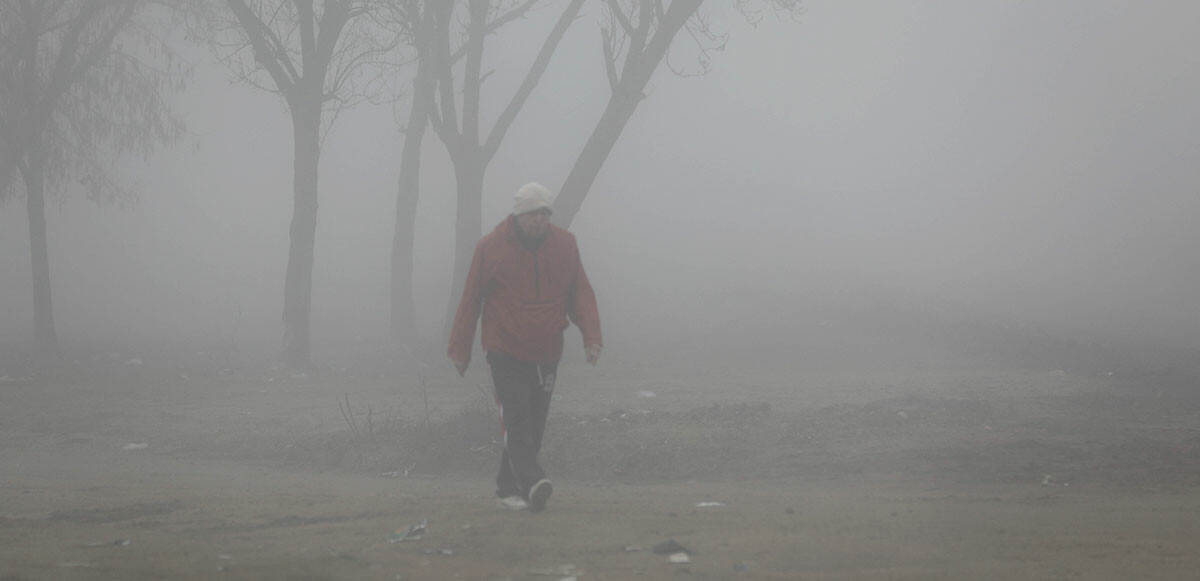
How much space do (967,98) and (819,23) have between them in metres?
9.21

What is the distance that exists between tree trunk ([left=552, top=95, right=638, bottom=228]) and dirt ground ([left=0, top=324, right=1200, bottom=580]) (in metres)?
2.18

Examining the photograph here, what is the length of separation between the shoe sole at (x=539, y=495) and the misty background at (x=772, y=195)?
13617 mm

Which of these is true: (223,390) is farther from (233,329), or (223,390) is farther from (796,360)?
(233,329)

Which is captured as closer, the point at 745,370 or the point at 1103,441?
the point at 1103,441

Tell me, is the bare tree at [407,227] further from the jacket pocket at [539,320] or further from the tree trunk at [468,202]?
the jacket pocket at [539,320]

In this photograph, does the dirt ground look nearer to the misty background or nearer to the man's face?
the man's face

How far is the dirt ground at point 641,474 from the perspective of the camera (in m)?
6.84

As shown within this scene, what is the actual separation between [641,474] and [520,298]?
10.5 feet

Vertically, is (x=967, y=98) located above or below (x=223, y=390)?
above

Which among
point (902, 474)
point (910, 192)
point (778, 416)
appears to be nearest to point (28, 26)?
→ point (778, 416)

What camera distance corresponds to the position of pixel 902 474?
34.3ft

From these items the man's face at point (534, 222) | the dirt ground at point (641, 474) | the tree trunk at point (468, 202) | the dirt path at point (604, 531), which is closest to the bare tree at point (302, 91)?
the dirt ground at point (641, 474)

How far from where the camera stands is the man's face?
321 inches

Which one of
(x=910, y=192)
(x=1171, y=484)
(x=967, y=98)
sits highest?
(x=967, y=98)
